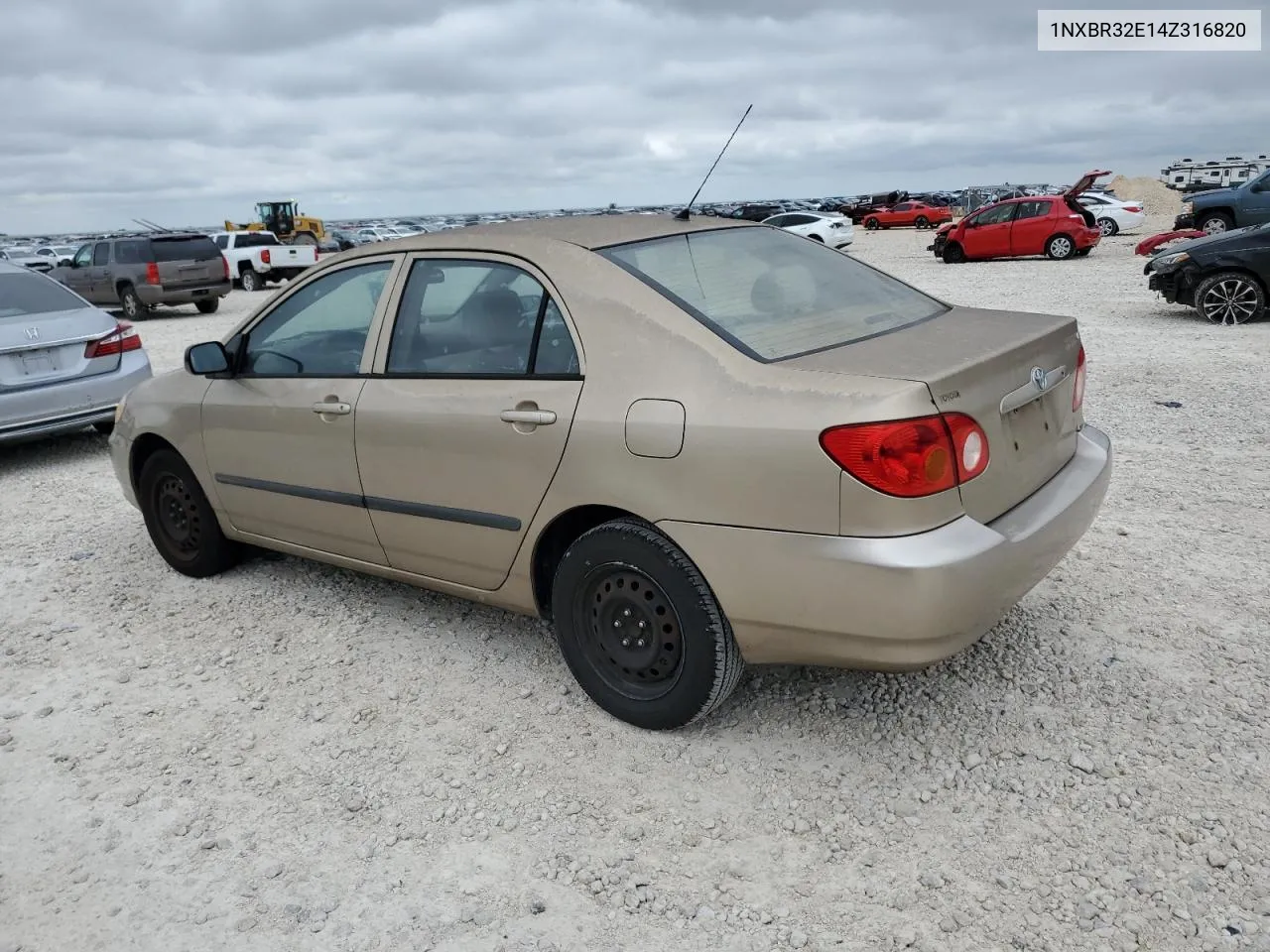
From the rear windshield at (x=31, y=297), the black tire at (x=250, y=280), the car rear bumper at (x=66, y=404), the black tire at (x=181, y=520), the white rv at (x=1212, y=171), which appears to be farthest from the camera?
the white rv at (x=1212, y=171)

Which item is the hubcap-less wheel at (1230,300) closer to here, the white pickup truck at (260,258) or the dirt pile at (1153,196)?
the white pickup truck at (260,258)

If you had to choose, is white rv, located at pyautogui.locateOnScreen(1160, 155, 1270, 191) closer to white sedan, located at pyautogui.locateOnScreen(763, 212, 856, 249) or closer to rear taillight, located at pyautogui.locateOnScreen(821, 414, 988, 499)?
white sedan, located at pyautogui.locateOnScreen(763, 212, 856, 249)

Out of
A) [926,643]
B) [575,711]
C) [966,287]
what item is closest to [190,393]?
[575,711]

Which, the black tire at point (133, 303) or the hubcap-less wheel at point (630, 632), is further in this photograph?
the black tire at point (133, 303)

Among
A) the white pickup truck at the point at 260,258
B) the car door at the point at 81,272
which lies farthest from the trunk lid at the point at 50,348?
the white pickup truck at the point at 260,258

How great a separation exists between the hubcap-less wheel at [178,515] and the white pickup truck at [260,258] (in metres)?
22.4

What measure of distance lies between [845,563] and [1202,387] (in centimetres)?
647

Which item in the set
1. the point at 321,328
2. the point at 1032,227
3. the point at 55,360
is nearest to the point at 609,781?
the point at 321,328

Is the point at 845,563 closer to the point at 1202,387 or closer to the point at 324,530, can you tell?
the point at 324,530

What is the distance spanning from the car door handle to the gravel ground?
104cm

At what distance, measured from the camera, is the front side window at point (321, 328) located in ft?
12.7

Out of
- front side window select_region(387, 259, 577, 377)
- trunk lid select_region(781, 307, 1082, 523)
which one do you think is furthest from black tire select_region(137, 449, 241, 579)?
trunk lid select_region(781, 307, 1082, 523)

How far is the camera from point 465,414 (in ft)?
11.1

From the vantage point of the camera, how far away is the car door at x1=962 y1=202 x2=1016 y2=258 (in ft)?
73.6
